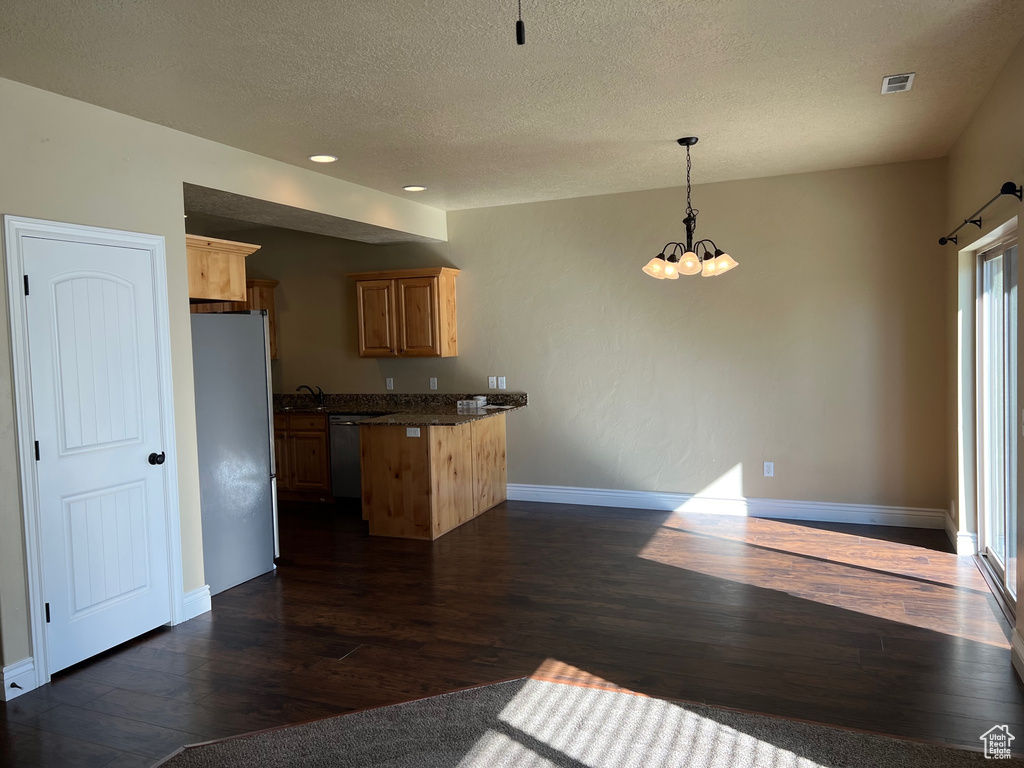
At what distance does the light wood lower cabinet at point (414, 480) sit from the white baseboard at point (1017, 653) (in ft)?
11.6

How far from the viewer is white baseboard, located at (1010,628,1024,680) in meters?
3.01

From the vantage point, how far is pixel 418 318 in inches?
262

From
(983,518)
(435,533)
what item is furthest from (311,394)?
(983,518)

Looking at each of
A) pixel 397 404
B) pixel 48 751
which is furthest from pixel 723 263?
pixel 48 751

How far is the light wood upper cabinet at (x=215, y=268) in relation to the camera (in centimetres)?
423

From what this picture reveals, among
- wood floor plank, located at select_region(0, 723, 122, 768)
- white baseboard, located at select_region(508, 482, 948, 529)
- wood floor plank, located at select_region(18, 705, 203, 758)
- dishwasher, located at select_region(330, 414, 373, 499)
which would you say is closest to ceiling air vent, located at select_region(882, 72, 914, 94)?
white baseboard, located at select_region(508, 482, 948, 529)

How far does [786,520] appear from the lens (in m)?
5.71

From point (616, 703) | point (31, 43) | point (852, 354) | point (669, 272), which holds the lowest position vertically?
point (616, 703)

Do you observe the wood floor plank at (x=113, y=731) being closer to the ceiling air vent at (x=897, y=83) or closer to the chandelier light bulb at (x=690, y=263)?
the chandelier light bulb at (x=690, y=263)

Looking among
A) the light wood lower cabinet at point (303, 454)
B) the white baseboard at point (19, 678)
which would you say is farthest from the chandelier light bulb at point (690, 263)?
the light wood lower cabinet at point (303, 454)

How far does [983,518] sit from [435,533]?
Answer: 3.54m

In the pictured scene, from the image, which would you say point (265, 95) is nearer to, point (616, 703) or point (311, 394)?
point (616, 703)

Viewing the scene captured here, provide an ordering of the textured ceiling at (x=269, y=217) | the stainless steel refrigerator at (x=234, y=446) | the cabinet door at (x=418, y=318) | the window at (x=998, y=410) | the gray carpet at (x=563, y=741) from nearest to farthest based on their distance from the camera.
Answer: the gray carpet at (x=563, y=741) < the window at (x=998, y=410) < the stainless steel refrigerator at (x=234, y=446) < the textured ceiling at (x=269, y=217) < the cabinet door at (x=418, y=318)

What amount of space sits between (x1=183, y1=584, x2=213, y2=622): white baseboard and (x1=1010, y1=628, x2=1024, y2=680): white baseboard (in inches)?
152
